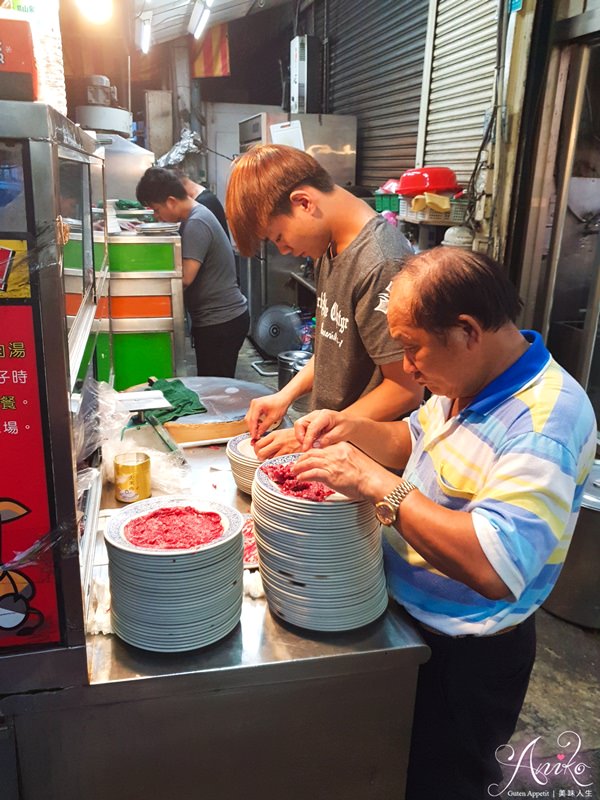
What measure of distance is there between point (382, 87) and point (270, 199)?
575 centimetres

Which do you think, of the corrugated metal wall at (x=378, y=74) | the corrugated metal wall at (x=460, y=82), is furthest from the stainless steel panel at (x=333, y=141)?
the corrugated metal wall at (x=460, y=82)

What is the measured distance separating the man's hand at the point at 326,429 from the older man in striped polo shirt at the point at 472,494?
0.82 feet

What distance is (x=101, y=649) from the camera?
1461 mm

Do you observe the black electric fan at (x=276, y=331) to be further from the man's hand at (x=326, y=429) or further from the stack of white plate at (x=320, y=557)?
the stack of white plate at (x=320, y=557)

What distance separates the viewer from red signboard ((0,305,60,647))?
1130 mm

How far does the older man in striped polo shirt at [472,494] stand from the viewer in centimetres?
123

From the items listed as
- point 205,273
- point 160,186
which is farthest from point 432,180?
point 160,186

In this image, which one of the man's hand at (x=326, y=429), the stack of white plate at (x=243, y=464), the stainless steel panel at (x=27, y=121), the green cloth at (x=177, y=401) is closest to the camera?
the stainless steel panel at (x=27, y=121)

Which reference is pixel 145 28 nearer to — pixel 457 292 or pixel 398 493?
pixel 457 292

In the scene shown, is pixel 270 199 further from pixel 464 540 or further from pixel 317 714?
pixel 317 714

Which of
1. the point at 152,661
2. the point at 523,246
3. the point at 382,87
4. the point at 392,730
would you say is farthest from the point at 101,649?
the point at 382,87

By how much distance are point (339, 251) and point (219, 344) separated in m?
2.95

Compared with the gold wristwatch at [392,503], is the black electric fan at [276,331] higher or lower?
lower

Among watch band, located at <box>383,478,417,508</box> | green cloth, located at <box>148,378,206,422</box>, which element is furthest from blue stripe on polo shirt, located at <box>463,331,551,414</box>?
green cloth, located at <box>148,378,206,422</box>
